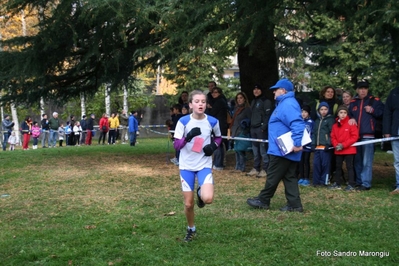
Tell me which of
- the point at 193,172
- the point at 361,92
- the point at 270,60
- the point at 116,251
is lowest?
the point at 116,251

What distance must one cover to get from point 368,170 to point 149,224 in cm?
504

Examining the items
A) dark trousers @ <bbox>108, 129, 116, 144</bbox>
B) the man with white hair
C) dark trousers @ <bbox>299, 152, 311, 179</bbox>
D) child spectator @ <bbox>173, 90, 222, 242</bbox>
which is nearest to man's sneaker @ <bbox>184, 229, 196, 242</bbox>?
child spectator @ <bbox>173, 90, 222, 242</bbox>

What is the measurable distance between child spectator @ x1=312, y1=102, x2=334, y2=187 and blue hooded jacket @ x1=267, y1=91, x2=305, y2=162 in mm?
2692

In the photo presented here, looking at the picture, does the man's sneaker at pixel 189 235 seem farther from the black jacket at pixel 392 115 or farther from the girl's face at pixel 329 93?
the girl's face at pixel 329 93

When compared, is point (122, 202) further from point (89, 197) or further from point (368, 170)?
point (368, 170)

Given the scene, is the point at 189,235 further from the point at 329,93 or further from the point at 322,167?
the point at 329,93

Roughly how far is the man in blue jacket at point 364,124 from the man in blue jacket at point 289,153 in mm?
2648

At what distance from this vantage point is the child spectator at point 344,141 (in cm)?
1052

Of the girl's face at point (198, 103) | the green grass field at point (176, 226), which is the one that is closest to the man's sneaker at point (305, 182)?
the green grass field at point (176, 226)

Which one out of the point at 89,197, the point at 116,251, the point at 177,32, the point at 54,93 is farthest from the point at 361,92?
the point at 54,93

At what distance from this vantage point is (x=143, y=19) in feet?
39.7

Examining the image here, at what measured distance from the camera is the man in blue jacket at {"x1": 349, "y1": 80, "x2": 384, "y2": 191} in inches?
419

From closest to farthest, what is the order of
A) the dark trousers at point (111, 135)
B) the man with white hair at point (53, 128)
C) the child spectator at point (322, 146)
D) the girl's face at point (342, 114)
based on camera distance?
the girl's face at point (342, 114)
the child spectator at point (322, 146)
the man with white hair at point (53, 128)
the dark trousers at point (111, 135)

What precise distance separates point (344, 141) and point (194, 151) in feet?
15.5
